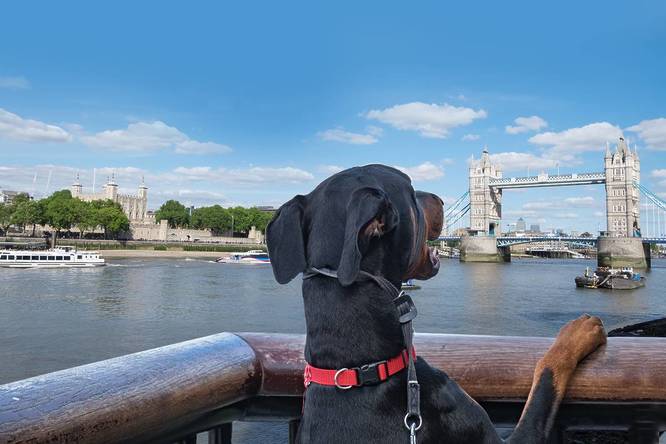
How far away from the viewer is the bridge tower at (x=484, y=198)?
83.5 metres

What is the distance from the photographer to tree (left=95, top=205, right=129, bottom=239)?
67.4 m

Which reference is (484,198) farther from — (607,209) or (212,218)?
(212,218)

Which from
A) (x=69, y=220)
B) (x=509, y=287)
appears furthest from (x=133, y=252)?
(x=509, y=287)

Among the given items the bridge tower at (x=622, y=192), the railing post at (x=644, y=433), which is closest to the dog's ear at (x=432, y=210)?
the railing post at (x=644, y=433)

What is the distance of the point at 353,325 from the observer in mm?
1043

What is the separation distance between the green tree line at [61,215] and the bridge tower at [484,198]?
49.4 meters

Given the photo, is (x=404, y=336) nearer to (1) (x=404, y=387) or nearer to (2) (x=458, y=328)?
(1) (x=404, y=387)

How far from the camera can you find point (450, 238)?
2778 inches

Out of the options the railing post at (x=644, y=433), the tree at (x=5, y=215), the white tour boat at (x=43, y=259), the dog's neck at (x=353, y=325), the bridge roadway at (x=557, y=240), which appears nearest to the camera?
the dog's neck at (x=353, y=325)

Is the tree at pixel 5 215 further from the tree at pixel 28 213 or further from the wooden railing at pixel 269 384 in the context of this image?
the wooden railing at pixel 269 384

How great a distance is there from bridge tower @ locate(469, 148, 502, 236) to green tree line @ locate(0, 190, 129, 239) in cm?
4943

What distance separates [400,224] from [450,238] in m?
71.0

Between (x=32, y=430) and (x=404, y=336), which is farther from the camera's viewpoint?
(x=404, y=336)

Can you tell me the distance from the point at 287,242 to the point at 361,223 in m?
0.20
